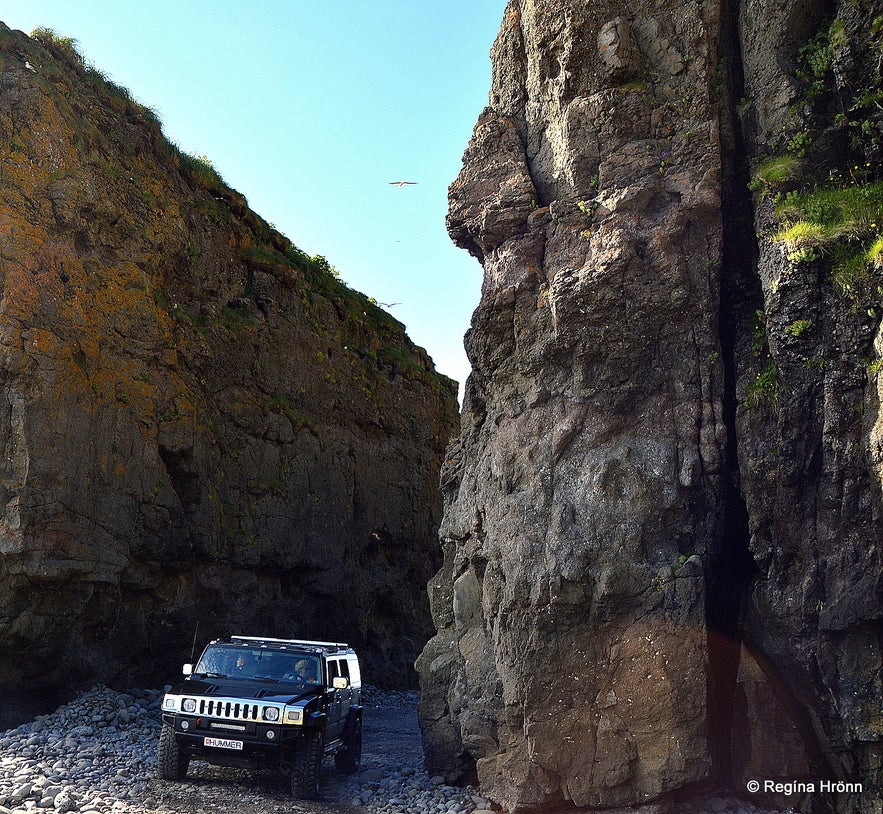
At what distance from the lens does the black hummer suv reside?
11.4 m

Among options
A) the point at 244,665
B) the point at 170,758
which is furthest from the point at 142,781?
the point at 244,665

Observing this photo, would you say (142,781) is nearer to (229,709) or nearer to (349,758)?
(229,709)

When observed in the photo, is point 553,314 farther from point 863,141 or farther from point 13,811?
point 13,811

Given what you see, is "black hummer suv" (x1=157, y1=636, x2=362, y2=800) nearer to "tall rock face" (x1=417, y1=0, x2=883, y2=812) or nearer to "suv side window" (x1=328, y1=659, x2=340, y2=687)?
"suv side window" (x1=328, y1=659, x2=340, y2=687)

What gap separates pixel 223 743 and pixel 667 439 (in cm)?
760

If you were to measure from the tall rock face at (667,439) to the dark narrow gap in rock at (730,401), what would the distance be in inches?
1.6

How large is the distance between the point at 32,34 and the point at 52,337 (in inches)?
326

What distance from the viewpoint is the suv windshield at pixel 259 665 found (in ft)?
42.1

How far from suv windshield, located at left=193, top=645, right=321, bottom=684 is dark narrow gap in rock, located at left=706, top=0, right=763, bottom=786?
601 centimetres

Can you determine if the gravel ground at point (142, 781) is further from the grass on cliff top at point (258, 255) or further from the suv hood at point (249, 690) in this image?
the grass on cliff top at point (258, 255)

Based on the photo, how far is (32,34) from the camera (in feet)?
64.1

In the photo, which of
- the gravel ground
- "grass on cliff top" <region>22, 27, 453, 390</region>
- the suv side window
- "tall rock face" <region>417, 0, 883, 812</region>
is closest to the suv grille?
the gravel ground

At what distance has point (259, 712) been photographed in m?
11.5

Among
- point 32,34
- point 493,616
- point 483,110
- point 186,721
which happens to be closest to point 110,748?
point 186,721
